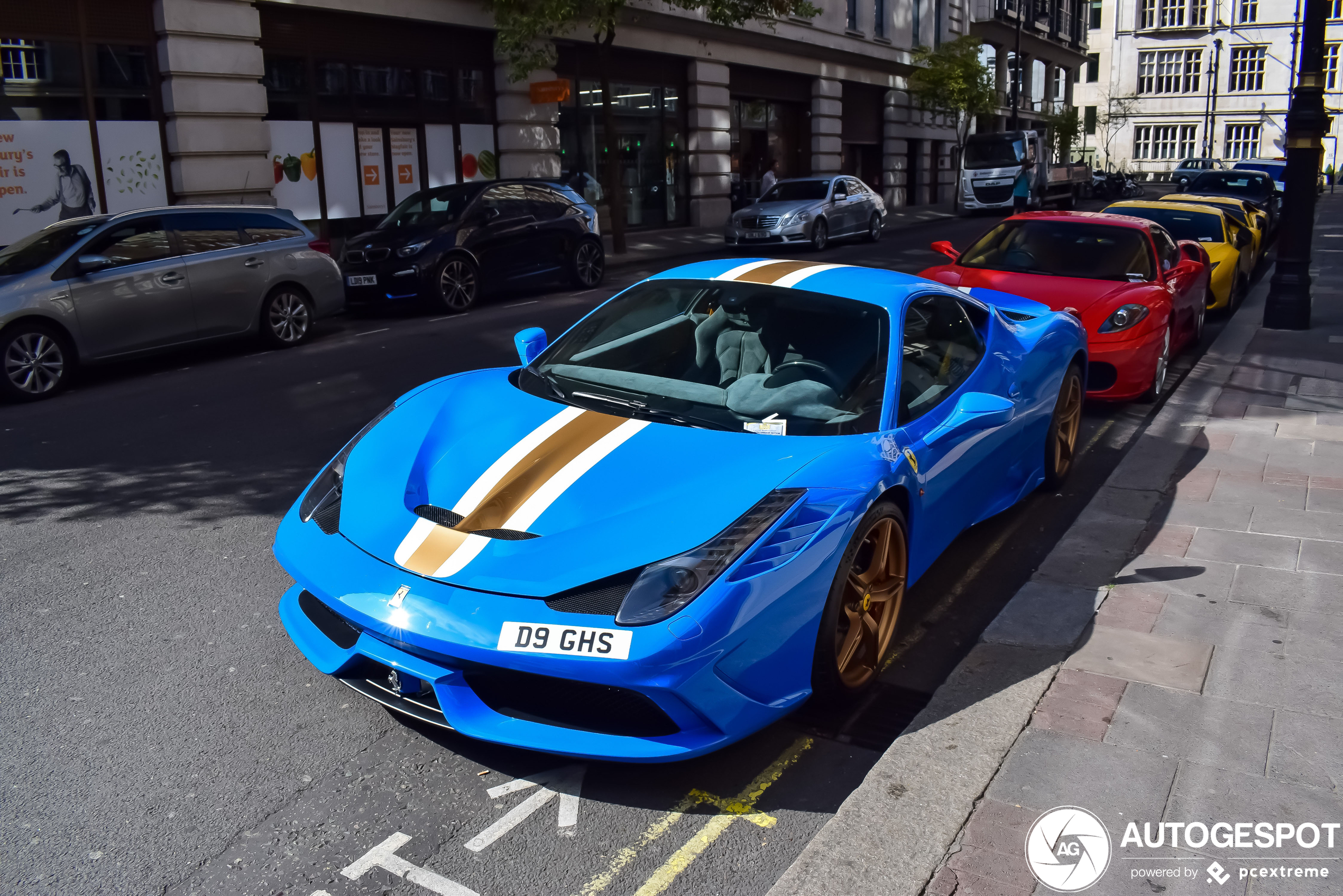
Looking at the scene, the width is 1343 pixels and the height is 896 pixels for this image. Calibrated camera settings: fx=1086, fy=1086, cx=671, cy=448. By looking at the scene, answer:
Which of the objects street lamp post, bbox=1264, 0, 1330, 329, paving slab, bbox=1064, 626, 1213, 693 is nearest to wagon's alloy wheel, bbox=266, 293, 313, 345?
paving slab, bbox=1064, 626, 1213, 693

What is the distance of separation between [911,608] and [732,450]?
5.29 ft

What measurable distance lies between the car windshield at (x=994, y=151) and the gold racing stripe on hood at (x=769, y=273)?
31810 millimetres

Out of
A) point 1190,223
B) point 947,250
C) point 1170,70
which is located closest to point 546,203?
point 947,250

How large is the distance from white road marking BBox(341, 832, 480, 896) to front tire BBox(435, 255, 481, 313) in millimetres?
11271

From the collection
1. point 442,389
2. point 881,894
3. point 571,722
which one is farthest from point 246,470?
point 881,894

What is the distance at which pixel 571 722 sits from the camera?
120 inches

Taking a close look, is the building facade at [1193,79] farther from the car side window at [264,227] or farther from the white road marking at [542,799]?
the white road marking at [542,799]

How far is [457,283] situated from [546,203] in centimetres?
233

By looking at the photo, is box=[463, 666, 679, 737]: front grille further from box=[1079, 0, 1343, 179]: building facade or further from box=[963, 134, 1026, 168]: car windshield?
box=[1079, 0, 1343, 179]: building facade

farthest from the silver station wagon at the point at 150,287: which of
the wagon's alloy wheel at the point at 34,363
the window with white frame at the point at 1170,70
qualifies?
the window with white frame at the point at 1170,70

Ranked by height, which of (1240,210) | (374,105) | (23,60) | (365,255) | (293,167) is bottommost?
(365,255)

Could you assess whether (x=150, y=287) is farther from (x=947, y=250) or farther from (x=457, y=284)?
(x=947, y=250)

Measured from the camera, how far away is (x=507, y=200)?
48.9 ft
